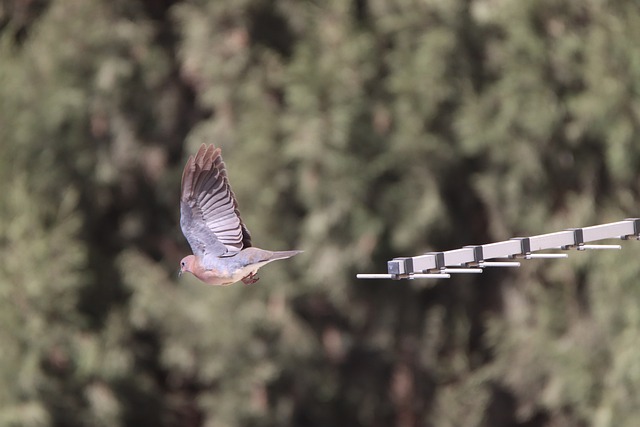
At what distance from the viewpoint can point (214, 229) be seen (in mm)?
2721

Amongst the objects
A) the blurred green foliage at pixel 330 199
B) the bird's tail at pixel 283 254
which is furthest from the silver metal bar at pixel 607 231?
the blurred green foliage at pixel 330 199

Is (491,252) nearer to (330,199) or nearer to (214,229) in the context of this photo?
(214,229)

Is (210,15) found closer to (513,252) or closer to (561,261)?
(561,261)

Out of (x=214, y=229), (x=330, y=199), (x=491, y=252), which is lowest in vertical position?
(x=491, y=252)

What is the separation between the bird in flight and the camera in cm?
251

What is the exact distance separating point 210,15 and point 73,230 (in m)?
1.66

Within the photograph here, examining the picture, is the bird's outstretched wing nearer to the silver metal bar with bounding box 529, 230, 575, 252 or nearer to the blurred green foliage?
the silver metal bar with bounding box 529, 230, 575, 252

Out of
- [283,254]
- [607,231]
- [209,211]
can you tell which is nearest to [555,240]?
[607,231]

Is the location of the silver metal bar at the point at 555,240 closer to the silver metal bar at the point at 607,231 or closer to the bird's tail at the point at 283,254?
the silver metal bar at the point at 607,231

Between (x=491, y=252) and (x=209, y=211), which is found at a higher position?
(x=209, y=211)

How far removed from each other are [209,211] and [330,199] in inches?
191

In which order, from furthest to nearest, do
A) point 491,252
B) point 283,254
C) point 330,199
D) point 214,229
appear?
point 330,199
point 214,229
point 491,252
point 283,254

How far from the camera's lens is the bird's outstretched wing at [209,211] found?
2.66m

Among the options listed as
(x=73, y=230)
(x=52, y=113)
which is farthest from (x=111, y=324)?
(x=52, y=113)
